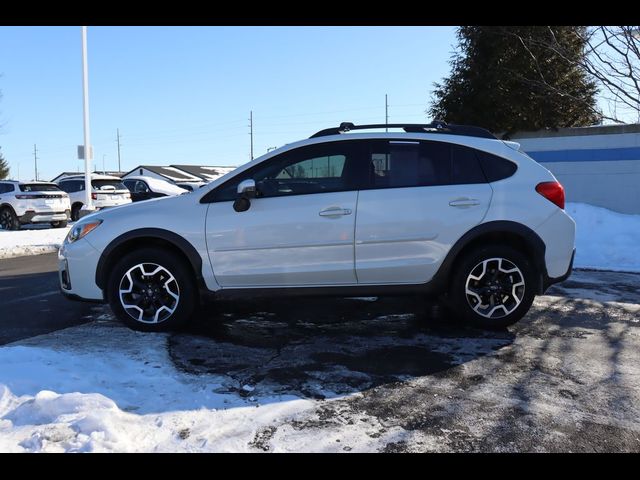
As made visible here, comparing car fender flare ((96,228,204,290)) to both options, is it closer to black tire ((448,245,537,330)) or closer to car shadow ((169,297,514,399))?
car shadow ((169,297,514,399))

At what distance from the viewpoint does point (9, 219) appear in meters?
16.2

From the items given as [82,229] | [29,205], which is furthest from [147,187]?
[82,229]

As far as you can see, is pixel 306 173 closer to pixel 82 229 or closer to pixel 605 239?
pixel 82 229

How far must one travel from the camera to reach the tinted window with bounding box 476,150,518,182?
4.80 meters

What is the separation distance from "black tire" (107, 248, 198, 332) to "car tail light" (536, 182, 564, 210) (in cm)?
322

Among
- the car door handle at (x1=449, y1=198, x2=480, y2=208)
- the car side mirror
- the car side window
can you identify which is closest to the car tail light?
the car door handle at (x1=449, y1=198, x2=480, y2=208)

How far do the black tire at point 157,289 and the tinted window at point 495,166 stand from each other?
2.81m

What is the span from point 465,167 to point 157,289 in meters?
2.97

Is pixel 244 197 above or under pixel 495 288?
above

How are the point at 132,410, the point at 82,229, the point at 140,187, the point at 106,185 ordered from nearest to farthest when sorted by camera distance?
the point at 132,410 → the point at 82,229 → the point at 106,185 → the point at 140,187

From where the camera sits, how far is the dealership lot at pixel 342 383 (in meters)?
2.85

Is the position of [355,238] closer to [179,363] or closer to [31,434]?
[179,363]

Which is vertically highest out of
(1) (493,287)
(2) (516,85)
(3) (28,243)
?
(2) (516,85)

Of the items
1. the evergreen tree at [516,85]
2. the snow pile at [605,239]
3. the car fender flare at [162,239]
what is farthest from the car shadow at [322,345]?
the evergreen tree at [516,85]
